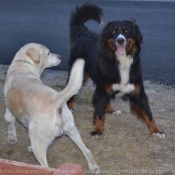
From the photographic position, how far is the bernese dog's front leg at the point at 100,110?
5676mm

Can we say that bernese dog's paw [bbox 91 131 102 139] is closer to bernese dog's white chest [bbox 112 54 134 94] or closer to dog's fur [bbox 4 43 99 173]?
bernese dog's white chest [bbox 112 54 134 94]

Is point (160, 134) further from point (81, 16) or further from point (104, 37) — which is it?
point (81, 16)

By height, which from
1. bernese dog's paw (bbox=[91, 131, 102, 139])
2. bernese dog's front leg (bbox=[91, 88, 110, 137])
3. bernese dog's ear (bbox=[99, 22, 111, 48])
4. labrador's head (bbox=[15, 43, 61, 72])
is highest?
bernese dog's ear (bbox=[99, 22, 111, 48])

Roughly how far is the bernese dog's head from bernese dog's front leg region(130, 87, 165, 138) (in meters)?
0.54

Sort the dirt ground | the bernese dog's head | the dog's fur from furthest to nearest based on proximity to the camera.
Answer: the bernese dog's head < the dirt ground < the dog's fur

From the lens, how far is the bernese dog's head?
5.37 meters

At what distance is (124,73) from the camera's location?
549cm

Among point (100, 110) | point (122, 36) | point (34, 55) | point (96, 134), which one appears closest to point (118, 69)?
point (122, 36)

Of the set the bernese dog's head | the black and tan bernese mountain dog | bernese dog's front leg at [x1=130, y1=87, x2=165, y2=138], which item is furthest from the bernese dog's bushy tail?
bernese dog's front leg at [x1=130, y1=87, x2=165, y2=138]

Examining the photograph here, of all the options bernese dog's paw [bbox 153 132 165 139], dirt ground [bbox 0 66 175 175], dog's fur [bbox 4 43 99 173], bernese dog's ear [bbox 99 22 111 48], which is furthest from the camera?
bernese dog's paw [bbox 153 132 165 139]

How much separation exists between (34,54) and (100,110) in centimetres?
109

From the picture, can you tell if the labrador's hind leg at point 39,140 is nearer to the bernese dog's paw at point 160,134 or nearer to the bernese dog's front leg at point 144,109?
the bernese dog's front leg at point 144,109

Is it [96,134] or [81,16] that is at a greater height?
[81,16]

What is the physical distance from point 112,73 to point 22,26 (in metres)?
8.52
